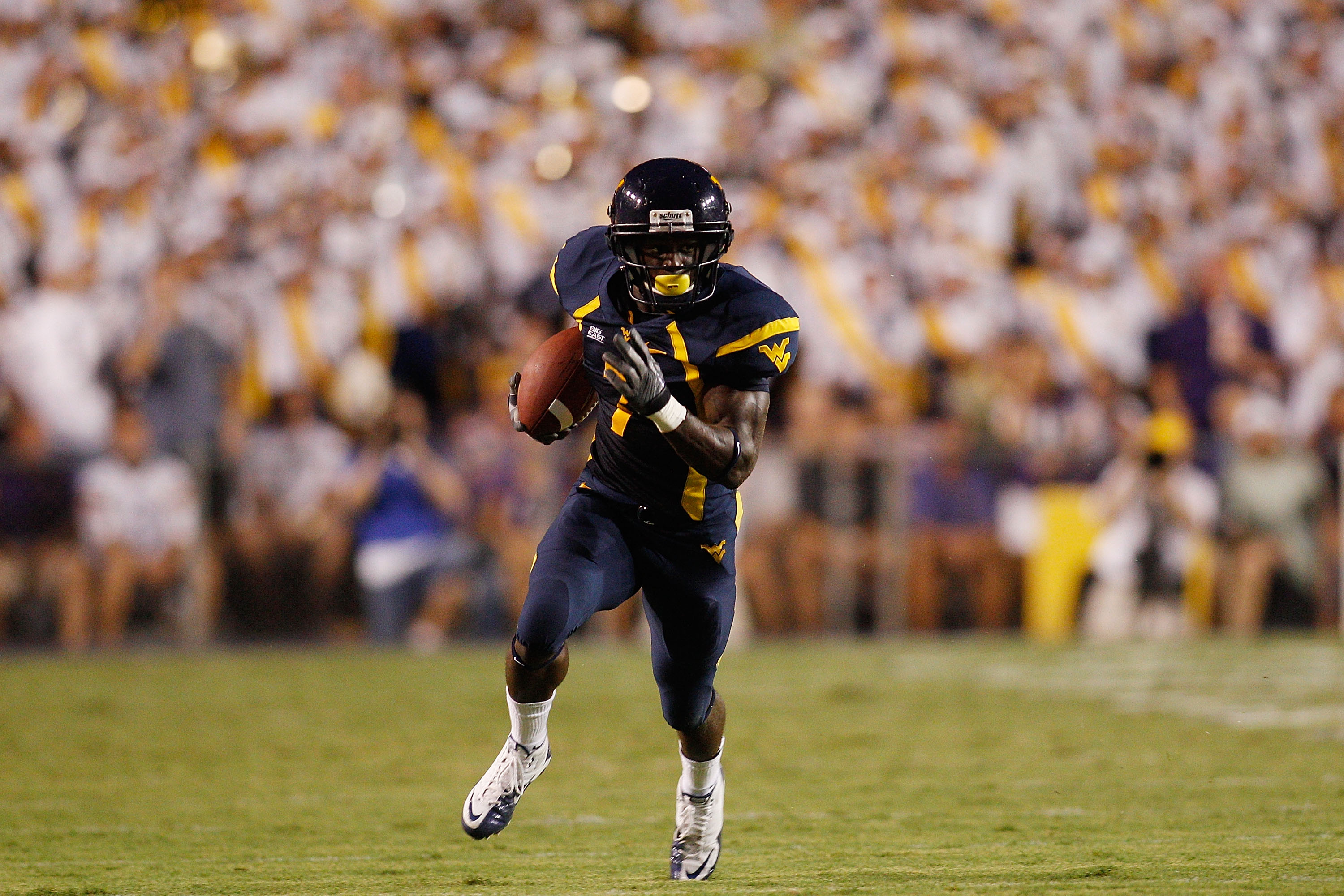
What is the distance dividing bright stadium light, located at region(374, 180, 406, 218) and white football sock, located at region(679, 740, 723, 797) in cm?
698

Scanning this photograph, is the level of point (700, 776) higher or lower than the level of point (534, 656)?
lower

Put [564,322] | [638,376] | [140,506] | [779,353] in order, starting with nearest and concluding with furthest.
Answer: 1. [638,376]
2. [779,353]
3. [140,506]
4. [564,322]

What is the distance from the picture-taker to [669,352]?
13.1 ft

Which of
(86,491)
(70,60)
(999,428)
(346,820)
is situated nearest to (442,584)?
(86,491)

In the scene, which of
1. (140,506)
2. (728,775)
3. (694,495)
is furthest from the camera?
(140,506)

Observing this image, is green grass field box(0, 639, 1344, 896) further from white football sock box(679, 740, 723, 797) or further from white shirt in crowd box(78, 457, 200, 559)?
white shirt in crowd box(78, 457, 200, 559)

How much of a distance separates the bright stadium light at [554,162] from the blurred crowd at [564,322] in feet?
0.11

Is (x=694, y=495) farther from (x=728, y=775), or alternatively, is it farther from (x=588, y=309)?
(x=728, y=775)

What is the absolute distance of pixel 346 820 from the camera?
4809 millimetres

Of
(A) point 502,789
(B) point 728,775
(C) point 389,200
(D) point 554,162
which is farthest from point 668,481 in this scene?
(D) point 554,162

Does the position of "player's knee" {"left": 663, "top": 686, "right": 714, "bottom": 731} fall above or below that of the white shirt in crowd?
below

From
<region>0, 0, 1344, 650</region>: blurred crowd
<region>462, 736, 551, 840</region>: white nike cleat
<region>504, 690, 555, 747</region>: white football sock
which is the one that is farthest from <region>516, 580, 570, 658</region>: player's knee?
<region>0, 0, 1344, 650</region>: blurred crowd

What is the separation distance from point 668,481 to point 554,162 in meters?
7.13

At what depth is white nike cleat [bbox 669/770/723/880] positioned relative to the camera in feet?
13.1
